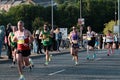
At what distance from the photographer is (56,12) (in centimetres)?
11962

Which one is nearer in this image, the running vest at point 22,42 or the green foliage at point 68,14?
the running vest at point 22,42

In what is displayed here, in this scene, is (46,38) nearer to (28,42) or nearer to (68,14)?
(28,42)

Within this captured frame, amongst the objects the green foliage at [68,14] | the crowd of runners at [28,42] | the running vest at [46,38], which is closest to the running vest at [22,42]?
the crowd of runners at [28,42]

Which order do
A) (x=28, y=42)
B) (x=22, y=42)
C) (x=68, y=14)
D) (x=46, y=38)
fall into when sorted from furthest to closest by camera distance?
(x=68, y=14), (x=46, y=38), (x=28, y=42), (x=22, y=42)

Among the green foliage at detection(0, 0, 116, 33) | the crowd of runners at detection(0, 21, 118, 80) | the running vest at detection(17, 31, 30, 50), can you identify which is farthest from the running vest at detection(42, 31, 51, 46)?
the green foliage at detection(0, 0, 116, 33)

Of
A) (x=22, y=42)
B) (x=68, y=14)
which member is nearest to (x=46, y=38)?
(x=22, y=42)

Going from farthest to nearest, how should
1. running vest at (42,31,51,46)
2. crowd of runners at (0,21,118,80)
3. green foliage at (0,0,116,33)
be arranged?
green foliage at (0,0,116,33) → running vest at (42,31,51,46) → crowd of runners at (0,21,118,80)

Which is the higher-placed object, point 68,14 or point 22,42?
point 68,14

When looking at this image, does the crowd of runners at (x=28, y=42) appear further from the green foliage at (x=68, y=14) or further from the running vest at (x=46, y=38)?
the green foliage at (x=68, y=14)

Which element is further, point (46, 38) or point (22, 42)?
point (46, 38)

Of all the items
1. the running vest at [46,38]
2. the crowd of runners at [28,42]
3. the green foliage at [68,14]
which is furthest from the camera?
the green foliage at [68,14]

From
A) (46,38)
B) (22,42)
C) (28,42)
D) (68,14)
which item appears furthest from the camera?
(68,14)

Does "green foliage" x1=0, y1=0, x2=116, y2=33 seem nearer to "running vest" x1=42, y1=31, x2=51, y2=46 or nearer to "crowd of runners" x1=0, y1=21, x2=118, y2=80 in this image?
"crowd of runners" x1=0, y1=21, x2=118, y2=80

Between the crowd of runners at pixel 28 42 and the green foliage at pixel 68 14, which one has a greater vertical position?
the green foliage at pixel 68 14
